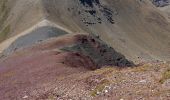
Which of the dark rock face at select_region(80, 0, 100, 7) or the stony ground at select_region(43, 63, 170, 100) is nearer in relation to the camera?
the stony ground at select_region(43, 63, 170, 100)

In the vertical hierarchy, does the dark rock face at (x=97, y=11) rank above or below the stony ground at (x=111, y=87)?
above

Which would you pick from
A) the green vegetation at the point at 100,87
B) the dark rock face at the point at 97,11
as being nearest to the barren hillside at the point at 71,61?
the green vegetation at the point at 100,87

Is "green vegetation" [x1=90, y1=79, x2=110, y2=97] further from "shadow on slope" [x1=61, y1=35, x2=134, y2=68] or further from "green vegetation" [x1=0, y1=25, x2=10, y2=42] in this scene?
"green vegetation" [x1=0, y1=25, x2=10, y2=42]

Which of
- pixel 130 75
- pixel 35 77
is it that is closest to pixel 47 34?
pixel 35 77

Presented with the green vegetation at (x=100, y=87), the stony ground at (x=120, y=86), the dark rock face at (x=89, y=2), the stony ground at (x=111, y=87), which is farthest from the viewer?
the dark rock face at (x=89, y=2)

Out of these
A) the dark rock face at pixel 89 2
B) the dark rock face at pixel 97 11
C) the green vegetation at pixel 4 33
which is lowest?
the green vegetation at pixel 4 33

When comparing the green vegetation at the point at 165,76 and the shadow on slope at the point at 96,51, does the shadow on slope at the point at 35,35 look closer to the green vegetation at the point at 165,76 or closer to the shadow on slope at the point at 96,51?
the shadow on slope at the point at 96,51

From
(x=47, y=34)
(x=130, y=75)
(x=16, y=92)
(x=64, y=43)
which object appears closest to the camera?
(x=130, y=75)

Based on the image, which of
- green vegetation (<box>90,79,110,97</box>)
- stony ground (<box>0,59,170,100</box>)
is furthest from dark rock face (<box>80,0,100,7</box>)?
green vegetation (<box>90,79,110,97</box>)

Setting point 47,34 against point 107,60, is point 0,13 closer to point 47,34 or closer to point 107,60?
point 47,34
